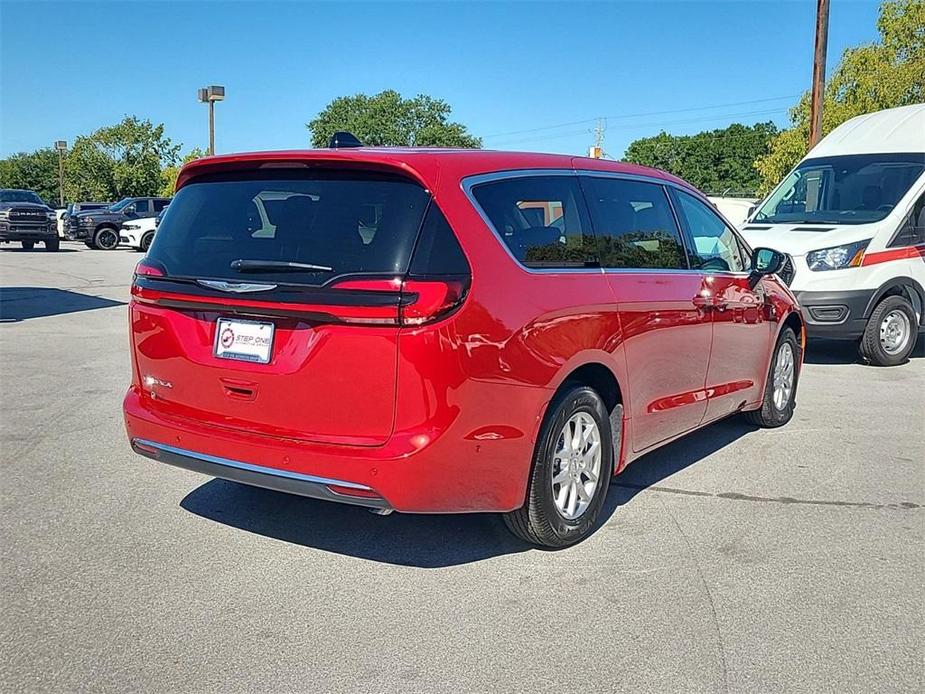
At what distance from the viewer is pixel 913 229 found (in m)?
9.83

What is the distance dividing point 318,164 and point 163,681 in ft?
7.05

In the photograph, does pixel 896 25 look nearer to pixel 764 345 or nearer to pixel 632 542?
pixel 764 345

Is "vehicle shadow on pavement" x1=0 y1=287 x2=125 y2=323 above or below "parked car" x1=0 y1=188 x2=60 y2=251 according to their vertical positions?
below

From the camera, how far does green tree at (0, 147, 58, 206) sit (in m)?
99.2

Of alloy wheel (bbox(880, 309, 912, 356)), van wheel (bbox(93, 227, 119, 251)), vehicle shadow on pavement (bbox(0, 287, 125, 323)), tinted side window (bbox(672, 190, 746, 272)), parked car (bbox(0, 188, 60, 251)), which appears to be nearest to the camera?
tinted side window (bbox(672, 190, 746, 272))

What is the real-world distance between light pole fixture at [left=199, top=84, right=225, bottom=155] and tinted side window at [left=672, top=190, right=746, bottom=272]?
2767 centimetres

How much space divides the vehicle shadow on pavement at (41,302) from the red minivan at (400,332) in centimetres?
909

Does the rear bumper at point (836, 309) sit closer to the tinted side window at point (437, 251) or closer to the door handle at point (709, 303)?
the door handle at point (709, 303)

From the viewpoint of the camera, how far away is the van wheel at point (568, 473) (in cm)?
416

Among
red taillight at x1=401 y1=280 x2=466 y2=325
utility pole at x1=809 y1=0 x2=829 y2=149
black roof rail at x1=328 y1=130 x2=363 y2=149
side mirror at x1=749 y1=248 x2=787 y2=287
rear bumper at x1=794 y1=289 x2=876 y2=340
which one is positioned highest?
utility pole at x1=809 y1=0 x2=829 y2=149

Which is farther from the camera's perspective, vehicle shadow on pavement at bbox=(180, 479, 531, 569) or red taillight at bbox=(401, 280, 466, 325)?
vehicle shadow on pavement at bbox=(180, 479, 531, 569)

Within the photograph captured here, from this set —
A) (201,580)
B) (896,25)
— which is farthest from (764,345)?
(896,25)

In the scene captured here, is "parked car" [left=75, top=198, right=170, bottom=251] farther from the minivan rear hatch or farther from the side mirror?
the minivan rear hatch

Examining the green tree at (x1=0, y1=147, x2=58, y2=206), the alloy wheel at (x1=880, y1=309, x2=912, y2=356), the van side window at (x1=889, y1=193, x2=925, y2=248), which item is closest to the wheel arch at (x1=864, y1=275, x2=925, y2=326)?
the alloy wheel at (x1=880, y1=309, x2=912, y2=356)
